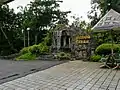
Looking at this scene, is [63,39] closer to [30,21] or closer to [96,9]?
[96,9]

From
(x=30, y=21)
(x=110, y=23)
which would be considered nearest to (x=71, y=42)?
(x=110, y=23)

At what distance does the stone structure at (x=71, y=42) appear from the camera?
13062mm

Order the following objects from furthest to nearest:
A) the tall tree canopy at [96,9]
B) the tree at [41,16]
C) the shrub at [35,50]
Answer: the tree at [41,16]
the tall tree canopy at [96,9]
the shrub at [35,50]

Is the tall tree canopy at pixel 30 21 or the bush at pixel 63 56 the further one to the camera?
the tall tree canopy at pixel 30 21

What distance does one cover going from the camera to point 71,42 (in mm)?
14039

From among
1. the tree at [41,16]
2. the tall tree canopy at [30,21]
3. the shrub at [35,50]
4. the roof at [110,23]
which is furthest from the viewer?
the tree at [41,16]

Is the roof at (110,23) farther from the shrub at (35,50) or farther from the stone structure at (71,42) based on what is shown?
the shrub at (35,50)

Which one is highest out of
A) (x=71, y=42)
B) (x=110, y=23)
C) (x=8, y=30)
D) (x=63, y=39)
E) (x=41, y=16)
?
(x=41, y=16)

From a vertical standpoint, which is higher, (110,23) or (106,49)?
(110,23)

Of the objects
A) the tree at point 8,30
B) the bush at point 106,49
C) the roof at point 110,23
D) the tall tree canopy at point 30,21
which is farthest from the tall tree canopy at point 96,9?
the tree at point 8,30

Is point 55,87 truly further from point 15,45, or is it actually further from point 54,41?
point 15,45

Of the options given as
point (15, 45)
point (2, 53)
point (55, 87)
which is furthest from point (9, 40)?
point (55, 87)

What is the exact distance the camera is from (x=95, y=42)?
13531 mm

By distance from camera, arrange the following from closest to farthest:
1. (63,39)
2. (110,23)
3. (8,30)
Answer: (110,23) < (63,39) < (8,30)
